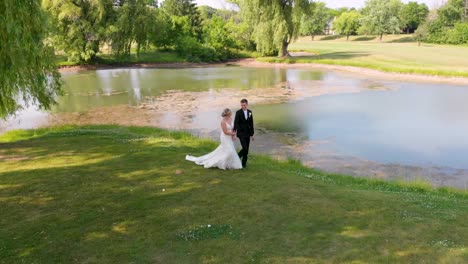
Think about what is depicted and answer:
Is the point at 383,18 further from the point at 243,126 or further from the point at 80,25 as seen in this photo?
the point at 243,126

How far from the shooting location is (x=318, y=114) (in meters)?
28.5

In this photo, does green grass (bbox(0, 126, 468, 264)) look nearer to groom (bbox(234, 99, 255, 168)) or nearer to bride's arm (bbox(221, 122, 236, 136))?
groom (bbox(234, 99, 255, 168))

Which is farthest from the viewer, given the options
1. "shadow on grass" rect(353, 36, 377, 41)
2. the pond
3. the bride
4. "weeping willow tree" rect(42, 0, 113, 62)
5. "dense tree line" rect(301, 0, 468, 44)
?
"shadow on grass" rect(353, 36, 377, 41)

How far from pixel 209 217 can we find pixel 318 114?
2064 cm

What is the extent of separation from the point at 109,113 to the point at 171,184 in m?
20.9

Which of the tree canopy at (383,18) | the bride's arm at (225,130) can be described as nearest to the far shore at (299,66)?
the bride's arm at (225,130)

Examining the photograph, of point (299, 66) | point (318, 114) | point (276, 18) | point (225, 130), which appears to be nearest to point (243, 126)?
point (225, 130)

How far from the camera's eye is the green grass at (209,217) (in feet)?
24.5

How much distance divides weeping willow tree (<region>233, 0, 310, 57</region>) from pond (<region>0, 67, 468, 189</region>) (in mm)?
11938

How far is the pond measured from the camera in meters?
18.6

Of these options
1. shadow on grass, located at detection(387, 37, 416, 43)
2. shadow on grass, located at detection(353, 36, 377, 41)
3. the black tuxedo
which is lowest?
the black tuxedo

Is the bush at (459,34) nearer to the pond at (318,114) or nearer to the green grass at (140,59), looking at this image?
the pond at (318,114)

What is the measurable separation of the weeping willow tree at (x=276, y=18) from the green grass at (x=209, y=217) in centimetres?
4999

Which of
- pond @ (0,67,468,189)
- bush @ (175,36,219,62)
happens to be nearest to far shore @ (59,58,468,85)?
pond @ (0,67,468,189)
